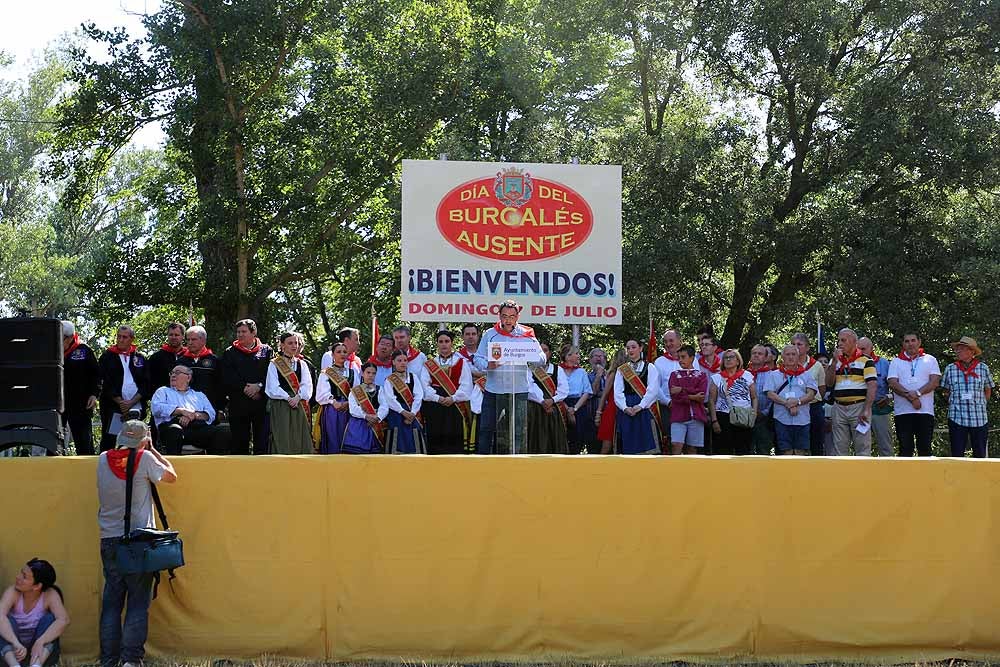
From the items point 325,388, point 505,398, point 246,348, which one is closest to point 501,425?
point 505,398

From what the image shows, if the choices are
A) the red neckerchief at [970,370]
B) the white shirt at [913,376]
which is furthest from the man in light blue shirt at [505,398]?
the red neckerchief at [970,370]

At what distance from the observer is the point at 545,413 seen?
12117mm

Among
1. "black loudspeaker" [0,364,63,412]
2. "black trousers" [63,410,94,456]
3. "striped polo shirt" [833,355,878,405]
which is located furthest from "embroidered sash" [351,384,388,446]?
"striped polo shirt" [833,355,878,405]

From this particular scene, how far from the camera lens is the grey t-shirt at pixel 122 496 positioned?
7.73 metres

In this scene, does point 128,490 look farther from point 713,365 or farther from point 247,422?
point 713,365

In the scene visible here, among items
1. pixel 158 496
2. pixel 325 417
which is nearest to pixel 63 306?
pixel 325 417

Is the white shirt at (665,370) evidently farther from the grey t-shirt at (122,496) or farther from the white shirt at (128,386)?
the grey t-shirt at (122,496)

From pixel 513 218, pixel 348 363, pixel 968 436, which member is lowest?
pixel 968 436

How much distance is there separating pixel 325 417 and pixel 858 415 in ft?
16.9

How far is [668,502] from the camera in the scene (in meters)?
8.18

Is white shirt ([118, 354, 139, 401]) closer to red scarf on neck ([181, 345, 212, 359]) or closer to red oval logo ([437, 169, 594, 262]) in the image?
red scarf on neck ([181, 345, 212, 359])

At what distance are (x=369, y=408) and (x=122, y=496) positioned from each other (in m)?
3.65

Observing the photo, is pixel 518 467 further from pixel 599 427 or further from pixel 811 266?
pixel 811 266

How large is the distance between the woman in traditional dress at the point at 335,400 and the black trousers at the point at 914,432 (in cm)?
541
